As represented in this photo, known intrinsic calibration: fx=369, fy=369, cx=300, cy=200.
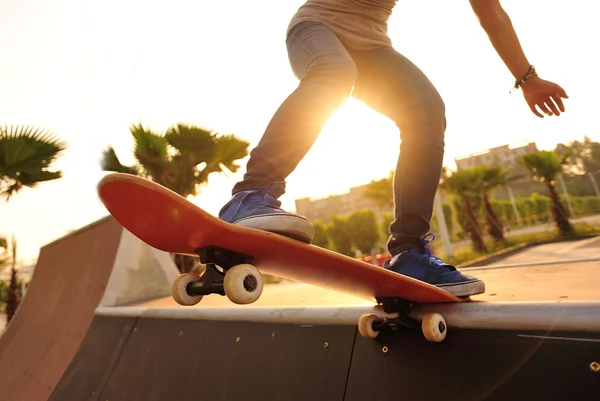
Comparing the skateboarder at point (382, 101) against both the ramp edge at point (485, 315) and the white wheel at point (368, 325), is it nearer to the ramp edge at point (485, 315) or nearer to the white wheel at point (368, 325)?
the ramp edge at point (485, 315)

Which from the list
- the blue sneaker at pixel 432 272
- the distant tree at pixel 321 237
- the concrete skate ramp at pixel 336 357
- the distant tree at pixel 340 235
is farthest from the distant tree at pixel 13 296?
the distant tree at pixel 321 237

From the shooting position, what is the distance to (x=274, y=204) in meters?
1.12

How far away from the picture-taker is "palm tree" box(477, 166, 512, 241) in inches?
657

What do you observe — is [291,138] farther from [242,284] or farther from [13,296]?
[13,296]

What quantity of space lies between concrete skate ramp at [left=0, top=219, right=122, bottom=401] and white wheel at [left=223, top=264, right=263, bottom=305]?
2287 millimetres

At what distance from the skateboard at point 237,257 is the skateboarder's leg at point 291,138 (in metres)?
0.09

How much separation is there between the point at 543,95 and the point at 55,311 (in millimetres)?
4109

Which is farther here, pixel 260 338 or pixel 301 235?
pixel 260 338

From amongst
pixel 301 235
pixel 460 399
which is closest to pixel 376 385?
pixel 460 399

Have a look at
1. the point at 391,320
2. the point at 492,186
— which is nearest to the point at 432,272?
the point at 391,320

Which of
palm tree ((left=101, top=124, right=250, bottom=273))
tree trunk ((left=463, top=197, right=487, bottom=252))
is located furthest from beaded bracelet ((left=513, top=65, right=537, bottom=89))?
tree trunk ((left=463, top=197, right=487, bottom=252))

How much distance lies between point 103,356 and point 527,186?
73.0 metres

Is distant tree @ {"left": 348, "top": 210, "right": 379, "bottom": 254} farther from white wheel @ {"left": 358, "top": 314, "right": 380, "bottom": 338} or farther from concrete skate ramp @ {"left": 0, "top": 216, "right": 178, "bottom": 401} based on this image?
white wheel @ {"left": 358, "top": 314, "right": 380, "bottom": 338}

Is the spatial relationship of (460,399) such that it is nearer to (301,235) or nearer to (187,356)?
(301,235)
